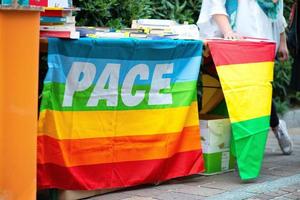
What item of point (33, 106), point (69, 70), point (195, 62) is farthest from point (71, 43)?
point (195, 62)

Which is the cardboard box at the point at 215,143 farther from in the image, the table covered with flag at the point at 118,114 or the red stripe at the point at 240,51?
the red stripe at the point at 240,51

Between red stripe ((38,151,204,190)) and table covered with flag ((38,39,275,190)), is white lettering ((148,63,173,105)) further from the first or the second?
red stripe ((38,151,204,190))

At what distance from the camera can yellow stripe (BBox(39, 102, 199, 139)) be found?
13.1 feet

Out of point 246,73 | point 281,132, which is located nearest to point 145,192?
point 246,73

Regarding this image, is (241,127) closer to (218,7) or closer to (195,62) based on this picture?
(195,62)

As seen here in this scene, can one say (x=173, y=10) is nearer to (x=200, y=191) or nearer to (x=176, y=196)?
(x=200, y=191)

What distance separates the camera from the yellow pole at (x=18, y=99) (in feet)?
10.8

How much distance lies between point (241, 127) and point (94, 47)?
125 cm

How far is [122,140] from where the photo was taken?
14.3 ft

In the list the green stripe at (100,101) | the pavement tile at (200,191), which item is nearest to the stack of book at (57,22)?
the green stripe at (100,101)

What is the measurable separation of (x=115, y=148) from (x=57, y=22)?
35.5 inches

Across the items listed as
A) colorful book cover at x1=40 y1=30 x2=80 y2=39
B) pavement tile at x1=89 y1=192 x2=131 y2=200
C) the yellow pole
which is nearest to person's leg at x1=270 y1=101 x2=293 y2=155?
pavement tile at x1=89 y1=192 x2=131 y2=200

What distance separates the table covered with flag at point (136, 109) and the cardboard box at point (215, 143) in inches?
7.4

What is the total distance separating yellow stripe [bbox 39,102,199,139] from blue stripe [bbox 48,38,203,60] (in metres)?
0.35
